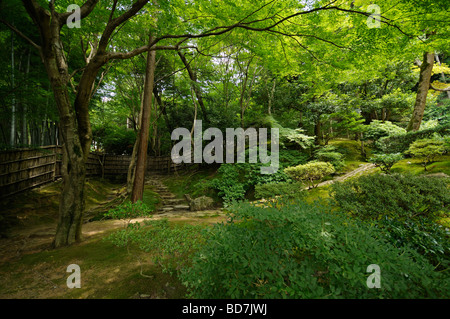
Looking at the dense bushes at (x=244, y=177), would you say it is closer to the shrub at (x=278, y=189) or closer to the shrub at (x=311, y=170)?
the shrub at (x=311, y=170)

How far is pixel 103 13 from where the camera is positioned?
4664 mm

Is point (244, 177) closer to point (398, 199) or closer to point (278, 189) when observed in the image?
point (278, 189)

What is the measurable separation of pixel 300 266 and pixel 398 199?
8.04ft

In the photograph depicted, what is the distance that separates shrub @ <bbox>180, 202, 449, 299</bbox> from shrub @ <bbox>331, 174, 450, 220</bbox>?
4.13ft

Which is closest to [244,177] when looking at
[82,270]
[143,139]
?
[143,139]

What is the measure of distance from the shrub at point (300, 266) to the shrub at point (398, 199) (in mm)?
1260

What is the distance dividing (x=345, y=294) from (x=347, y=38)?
4666 millimetres

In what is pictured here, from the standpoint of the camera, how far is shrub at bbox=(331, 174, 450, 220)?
104 inches

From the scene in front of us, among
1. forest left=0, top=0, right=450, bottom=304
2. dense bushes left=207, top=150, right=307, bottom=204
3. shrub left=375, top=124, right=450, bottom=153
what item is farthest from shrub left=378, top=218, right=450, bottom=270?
shrub left=375, top=124, right=450, bottom=153

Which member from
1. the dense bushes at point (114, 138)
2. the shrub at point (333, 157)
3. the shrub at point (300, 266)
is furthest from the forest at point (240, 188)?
the dense bushes at point (114, 138)

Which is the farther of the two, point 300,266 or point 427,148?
point 427,148

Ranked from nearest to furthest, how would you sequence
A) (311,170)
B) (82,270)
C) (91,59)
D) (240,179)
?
(82,270)
(91,59)
(311,170)
(240,179)

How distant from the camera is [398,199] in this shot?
9.00 ft

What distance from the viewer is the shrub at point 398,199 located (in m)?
2.64
